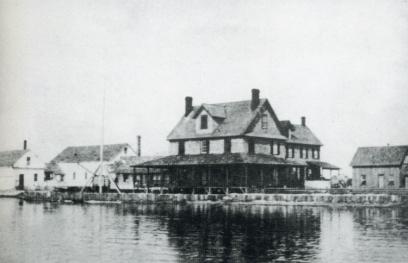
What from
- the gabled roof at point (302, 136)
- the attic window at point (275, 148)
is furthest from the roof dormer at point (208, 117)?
the gabled roof at point (302, 136)

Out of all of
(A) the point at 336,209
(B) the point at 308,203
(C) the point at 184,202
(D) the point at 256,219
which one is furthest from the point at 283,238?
(C) the point at 184,202

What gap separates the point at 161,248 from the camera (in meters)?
19.5

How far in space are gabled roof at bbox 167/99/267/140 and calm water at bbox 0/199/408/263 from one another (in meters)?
17.6

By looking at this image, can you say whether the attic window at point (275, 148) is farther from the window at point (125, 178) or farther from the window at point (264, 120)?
the window at point (125, 178)

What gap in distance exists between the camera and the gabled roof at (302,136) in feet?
205

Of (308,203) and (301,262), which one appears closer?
(301,262)

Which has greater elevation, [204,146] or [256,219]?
[204,146]

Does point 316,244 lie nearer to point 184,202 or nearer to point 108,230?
point 108,230

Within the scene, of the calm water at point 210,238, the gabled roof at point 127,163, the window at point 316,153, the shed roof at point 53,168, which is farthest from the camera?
the shed roof at point 53,168

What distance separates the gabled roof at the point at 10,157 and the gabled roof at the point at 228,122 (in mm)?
22560

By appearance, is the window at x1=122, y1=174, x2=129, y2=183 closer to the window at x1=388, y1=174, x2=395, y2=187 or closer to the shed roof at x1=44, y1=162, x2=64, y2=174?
the shed roof at x1=44, y1=162, x2=64, y2=174

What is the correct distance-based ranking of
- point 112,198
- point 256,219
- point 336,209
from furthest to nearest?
point 112,198
point 336,209
point 256,219

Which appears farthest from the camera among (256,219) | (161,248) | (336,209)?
(336,209)

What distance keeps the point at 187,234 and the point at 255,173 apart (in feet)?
83.7
